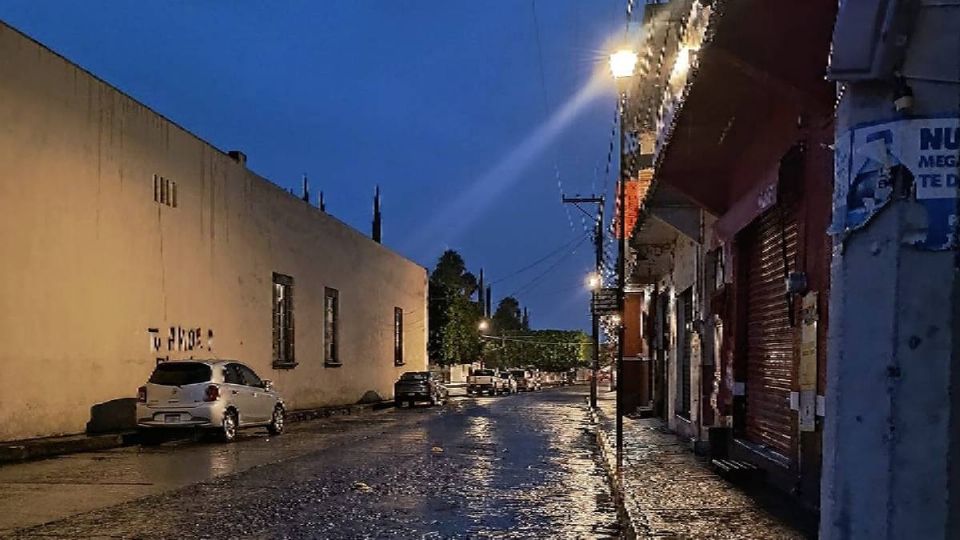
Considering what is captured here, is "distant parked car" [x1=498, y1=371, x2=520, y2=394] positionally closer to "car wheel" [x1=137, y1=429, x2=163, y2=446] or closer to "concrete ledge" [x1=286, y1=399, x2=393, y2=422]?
"concrete ledge" [x1=286, y1=399, x2=393, y2=422]

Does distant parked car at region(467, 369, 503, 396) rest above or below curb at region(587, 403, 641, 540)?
below

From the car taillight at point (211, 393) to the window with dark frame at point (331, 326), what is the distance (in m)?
15.9

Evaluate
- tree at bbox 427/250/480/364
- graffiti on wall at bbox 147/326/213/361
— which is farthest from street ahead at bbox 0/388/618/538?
tree at bbox 427/250/480/364

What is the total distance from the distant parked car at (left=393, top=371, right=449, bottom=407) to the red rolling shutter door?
26.4 m

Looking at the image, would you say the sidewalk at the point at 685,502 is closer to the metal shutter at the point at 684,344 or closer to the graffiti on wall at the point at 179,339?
the metal shutter at the point at 684,344

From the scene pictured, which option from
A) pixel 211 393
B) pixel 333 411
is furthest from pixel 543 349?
pixel 211 393

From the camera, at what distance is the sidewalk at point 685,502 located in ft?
26.7

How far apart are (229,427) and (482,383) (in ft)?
119

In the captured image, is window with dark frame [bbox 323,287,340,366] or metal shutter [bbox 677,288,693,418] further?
window with dark frame [bbox 323,287,340,366]

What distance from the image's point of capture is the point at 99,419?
1892 cm

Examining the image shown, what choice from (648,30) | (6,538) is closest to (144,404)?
(6,538)

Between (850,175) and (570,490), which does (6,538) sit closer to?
(570,490)

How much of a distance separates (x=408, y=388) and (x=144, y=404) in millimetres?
20173

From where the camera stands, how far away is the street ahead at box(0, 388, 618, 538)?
28.9 feet
